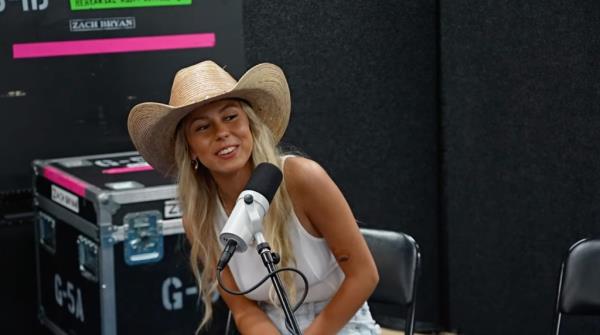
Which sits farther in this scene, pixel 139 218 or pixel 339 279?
pixel 139 218

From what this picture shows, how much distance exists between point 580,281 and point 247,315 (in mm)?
893

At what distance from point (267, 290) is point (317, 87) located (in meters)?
1.85

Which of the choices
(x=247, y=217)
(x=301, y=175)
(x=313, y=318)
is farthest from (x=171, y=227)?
(x=247, y=217)

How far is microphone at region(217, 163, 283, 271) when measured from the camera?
185 centimetres

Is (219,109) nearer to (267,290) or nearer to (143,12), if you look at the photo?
(267,290)

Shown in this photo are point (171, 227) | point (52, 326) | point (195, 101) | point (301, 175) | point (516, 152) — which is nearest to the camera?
point (195, 101)

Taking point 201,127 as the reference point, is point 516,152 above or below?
below

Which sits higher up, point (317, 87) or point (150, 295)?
point (317, 87)

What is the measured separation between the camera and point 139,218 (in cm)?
355

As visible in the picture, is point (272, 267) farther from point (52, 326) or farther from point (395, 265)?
point (52, 326)

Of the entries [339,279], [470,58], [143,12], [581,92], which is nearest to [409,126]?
[470,58]

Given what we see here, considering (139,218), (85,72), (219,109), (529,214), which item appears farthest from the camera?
(529,214)

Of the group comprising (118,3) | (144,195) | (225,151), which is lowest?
(144,195)

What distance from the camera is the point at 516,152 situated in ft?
14.1
